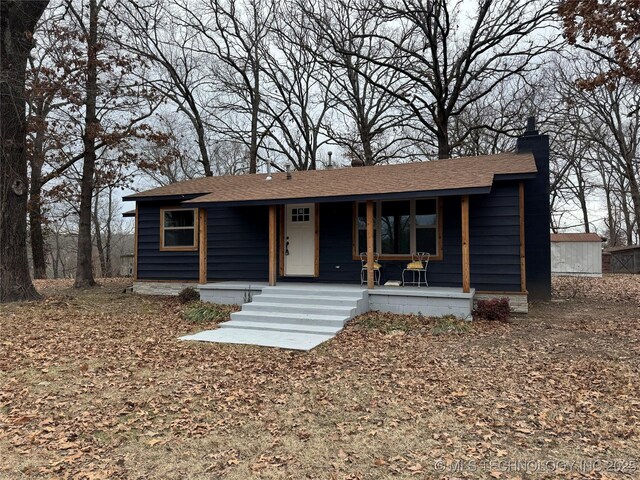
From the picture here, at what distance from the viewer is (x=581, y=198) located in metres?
29.7

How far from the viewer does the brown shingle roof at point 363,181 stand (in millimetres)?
8625

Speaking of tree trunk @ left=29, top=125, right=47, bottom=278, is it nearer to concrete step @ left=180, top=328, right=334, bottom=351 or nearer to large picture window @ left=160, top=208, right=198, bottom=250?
large picture window @ left=160, top=208, right=198, bottom=250

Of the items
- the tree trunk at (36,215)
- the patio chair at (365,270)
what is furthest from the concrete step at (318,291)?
the tree trunk at (36,215)

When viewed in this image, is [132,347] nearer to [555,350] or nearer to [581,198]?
[555,350]

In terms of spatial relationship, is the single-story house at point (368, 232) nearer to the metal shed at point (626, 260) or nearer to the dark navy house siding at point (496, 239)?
the dark navy house siding at point (496, 239)

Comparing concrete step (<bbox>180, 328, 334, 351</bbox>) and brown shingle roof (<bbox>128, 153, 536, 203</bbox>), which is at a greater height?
brown shingle roof (<bbox>128, 153, 536, 203</bbox>)

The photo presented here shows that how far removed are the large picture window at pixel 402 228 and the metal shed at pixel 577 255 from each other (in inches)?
537

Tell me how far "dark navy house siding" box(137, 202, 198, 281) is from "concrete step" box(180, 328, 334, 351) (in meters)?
4.40

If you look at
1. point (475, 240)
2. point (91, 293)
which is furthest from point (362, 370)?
point (91, 293)

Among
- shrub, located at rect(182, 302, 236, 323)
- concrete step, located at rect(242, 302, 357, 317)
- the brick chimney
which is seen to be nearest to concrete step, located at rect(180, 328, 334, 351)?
concrete step, located at rect(242, 302, 357, 317)

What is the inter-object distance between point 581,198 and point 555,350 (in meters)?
28.8

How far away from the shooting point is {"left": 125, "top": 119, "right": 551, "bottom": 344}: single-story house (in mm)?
8586

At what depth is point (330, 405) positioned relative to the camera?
417 cm

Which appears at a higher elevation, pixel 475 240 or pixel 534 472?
pixel 475 240
